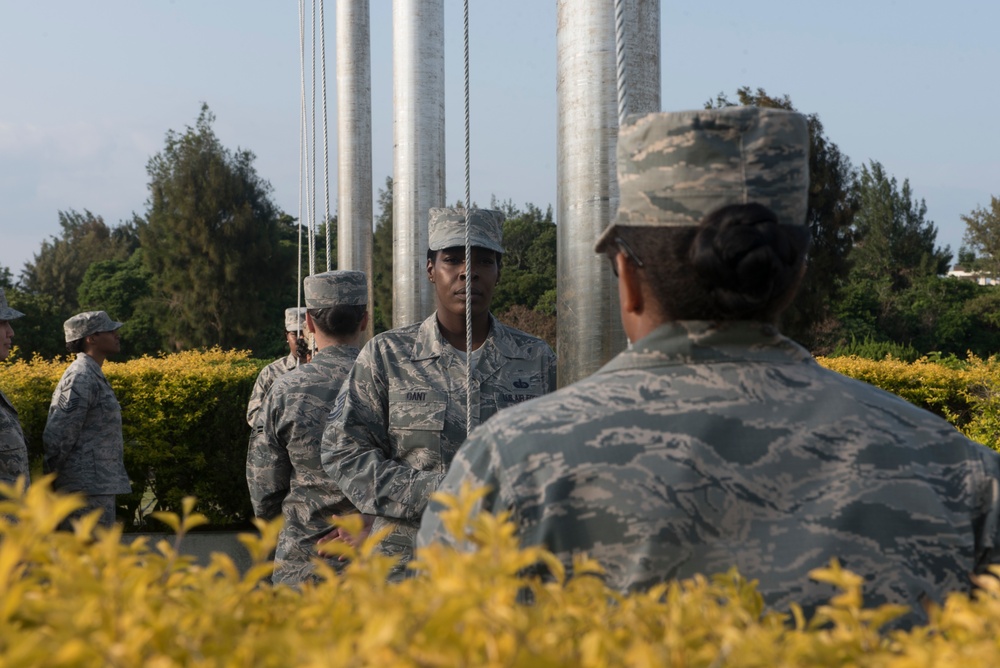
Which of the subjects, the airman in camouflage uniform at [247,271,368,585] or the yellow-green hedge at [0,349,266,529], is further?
the yellow-green hedge at [0,349,266,529]

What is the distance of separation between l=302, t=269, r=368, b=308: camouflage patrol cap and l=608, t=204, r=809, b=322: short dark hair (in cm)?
307

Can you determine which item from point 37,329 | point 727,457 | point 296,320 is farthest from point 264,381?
point 37,329

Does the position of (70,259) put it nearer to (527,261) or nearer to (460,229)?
(527,261)

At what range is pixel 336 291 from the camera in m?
4.62

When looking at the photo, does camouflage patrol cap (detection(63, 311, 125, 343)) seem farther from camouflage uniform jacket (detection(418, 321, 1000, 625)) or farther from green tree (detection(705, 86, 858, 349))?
green tree (detection(705, 86, 858, 349))

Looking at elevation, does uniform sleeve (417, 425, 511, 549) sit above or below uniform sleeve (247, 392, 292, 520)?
above

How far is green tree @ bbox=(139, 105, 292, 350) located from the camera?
3678 cm

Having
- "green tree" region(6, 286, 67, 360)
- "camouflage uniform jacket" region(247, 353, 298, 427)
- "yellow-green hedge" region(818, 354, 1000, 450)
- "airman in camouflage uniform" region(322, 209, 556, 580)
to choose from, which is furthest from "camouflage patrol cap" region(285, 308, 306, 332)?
"green tree" region(6, 286, 67, 360)

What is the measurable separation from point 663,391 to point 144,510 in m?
8.27

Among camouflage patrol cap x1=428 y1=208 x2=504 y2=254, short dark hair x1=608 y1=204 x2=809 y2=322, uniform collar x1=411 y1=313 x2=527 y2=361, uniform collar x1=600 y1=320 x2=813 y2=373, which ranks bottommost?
uniform collar x1=411 y1=313 x2=527 y2=361

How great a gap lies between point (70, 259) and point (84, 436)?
4598 centimetres

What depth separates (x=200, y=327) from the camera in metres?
36.6

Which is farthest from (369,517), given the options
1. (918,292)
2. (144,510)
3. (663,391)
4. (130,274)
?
(918,292)

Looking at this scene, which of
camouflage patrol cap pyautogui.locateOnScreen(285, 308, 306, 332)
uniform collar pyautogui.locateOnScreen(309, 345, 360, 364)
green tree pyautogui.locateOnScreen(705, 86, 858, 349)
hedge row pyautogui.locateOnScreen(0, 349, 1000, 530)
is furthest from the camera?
green tree pyautogui.locateOnScreen(705, 86, 858, 349)
